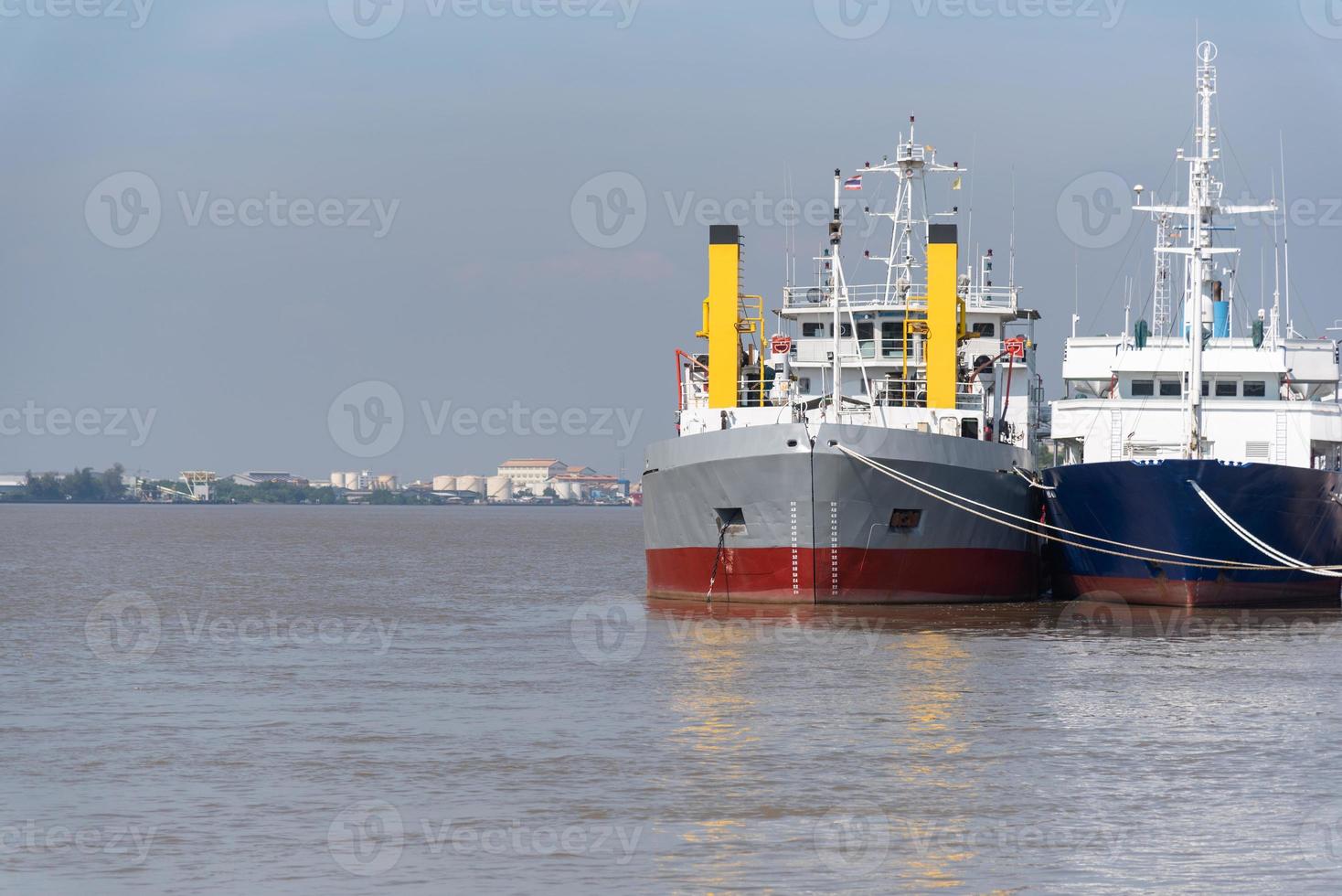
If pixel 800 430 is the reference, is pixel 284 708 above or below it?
below

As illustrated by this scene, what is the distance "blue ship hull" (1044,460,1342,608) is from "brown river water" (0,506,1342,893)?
0.91 meters

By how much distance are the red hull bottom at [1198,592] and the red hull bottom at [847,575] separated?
1860 mm

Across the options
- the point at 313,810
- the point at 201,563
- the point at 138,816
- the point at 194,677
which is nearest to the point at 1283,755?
the point at 313,810

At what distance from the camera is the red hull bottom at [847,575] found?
30.5m

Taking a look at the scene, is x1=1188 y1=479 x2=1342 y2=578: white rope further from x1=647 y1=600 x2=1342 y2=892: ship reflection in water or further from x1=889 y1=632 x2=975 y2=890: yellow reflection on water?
x1=889 y1=632 x2=975 y2=890: yellow reflection on water

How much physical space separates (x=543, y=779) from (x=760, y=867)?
3.65 meters

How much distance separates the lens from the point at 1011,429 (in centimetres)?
3944

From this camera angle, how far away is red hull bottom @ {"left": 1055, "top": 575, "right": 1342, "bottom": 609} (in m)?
32.1

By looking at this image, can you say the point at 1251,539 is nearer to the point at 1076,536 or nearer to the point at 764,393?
the point at 1076,536

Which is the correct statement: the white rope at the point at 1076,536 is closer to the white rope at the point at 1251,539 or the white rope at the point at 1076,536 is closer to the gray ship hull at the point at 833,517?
the gray ship hull at the point at 833,517

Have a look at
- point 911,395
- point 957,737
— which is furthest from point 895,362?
point 957,737

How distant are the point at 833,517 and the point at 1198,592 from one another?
7614 mm

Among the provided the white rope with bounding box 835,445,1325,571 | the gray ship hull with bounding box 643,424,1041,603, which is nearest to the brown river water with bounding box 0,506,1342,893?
the gray ship hull with bounding box 643,424,1041,603

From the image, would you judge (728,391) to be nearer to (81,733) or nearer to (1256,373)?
(1256,373)
